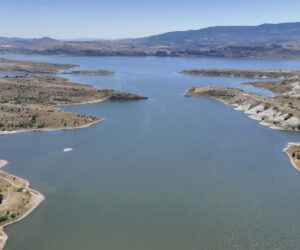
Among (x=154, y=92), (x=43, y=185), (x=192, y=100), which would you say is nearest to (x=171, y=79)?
(x=154, y=92)

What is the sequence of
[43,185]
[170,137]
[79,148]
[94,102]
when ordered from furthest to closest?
[94,102], [170,137], [79,148], [43,185]

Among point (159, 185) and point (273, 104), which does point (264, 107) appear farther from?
point (159, 185)

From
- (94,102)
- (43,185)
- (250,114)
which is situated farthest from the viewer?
(94,102)

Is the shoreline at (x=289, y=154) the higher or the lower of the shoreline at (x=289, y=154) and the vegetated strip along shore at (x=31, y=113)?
the lower

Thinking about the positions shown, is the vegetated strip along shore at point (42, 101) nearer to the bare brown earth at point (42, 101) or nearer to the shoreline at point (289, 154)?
the bare brown earth at point (42, 101)

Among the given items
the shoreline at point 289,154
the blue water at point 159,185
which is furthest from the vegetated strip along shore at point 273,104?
the blue water at point 159,185

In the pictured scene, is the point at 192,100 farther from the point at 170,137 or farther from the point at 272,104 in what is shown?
the point at 170,137
